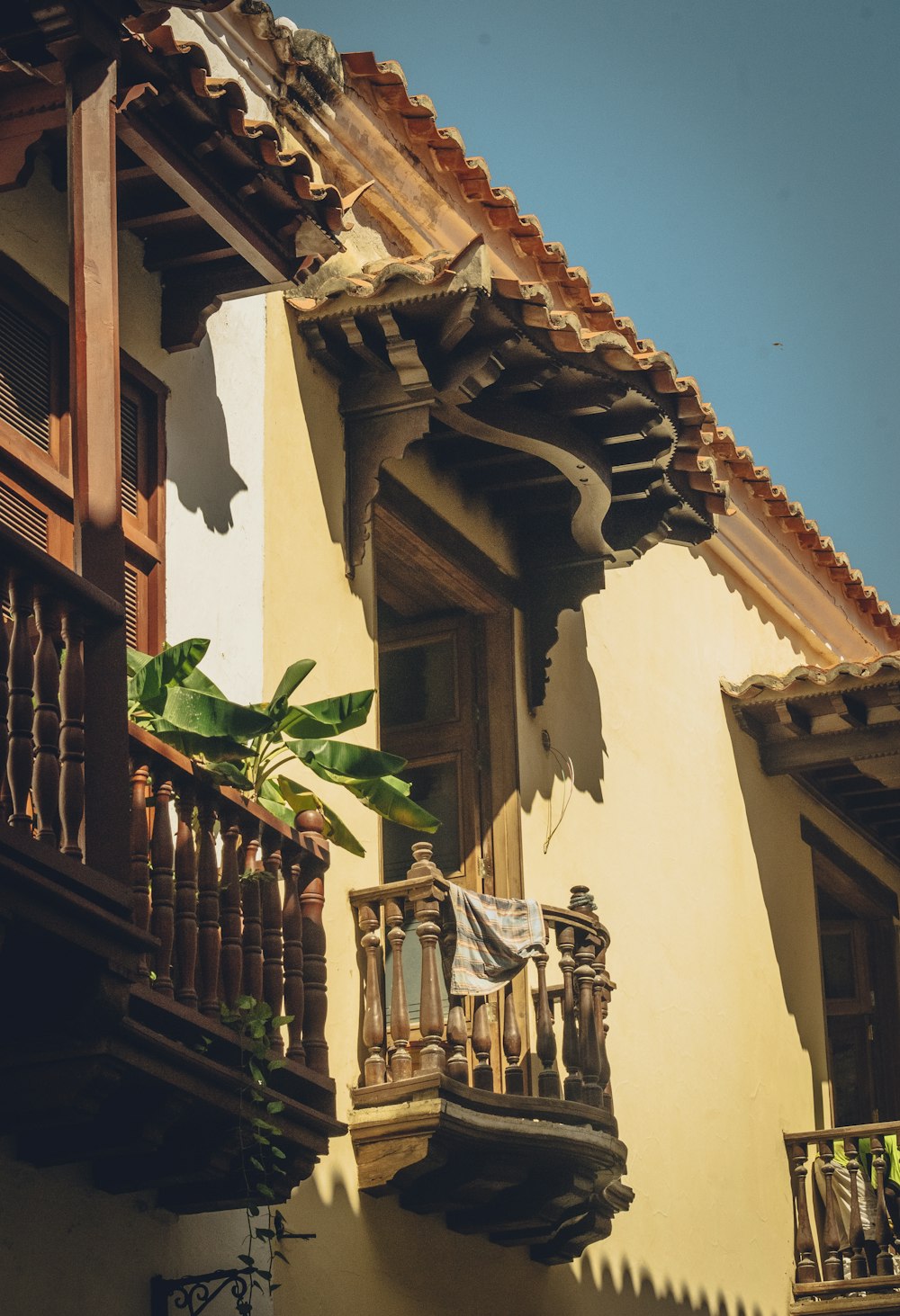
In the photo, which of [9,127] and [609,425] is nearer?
A: [9,127]

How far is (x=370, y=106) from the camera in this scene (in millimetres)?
10719

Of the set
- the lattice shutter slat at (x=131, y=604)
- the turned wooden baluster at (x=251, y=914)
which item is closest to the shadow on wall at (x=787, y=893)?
the lattice shutter slat at (x=131, y=604)

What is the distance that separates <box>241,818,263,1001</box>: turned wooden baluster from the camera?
7066 mm

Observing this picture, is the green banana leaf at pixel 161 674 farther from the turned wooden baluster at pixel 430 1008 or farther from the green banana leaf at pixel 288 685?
the turned wooden baluster at pixel 430 1008

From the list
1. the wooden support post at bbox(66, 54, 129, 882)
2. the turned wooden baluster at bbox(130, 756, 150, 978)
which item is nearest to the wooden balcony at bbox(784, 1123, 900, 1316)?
the turned wooden baluster at bbox(130, 756, 150, 978)

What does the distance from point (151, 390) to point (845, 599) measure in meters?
8.83

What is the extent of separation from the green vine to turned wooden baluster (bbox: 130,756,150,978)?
0.50 meters

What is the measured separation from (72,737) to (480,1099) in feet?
10.2

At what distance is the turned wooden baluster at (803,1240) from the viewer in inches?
487

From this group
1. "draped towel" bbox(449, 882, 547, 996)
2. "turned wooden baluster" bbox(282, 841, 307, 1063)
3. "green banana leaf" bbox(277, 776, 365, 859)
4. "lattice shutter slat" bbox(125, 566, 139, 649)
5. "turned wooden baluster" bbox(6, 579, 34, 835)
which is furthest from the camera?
"draped towel" bbox(449, 882, 547, 996)

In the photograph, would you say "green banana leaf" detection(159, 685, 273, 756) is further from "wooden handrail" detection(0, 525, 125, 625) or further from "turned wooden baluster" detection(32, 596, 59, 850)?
"turned wooden baluster" detection(32, 596, 59, 850)

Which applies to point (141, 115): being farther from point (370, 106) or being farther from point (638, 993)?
point (638, 993)

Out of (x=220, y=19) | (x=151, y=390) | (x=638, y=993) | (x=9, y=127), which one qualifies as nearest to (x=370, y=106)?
(x=220, y=19)

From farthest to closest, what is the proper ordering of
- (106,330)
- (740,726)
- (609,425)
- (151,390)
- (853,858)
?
(853,858), (740,726), (609,425), (151,390), (106,330)
